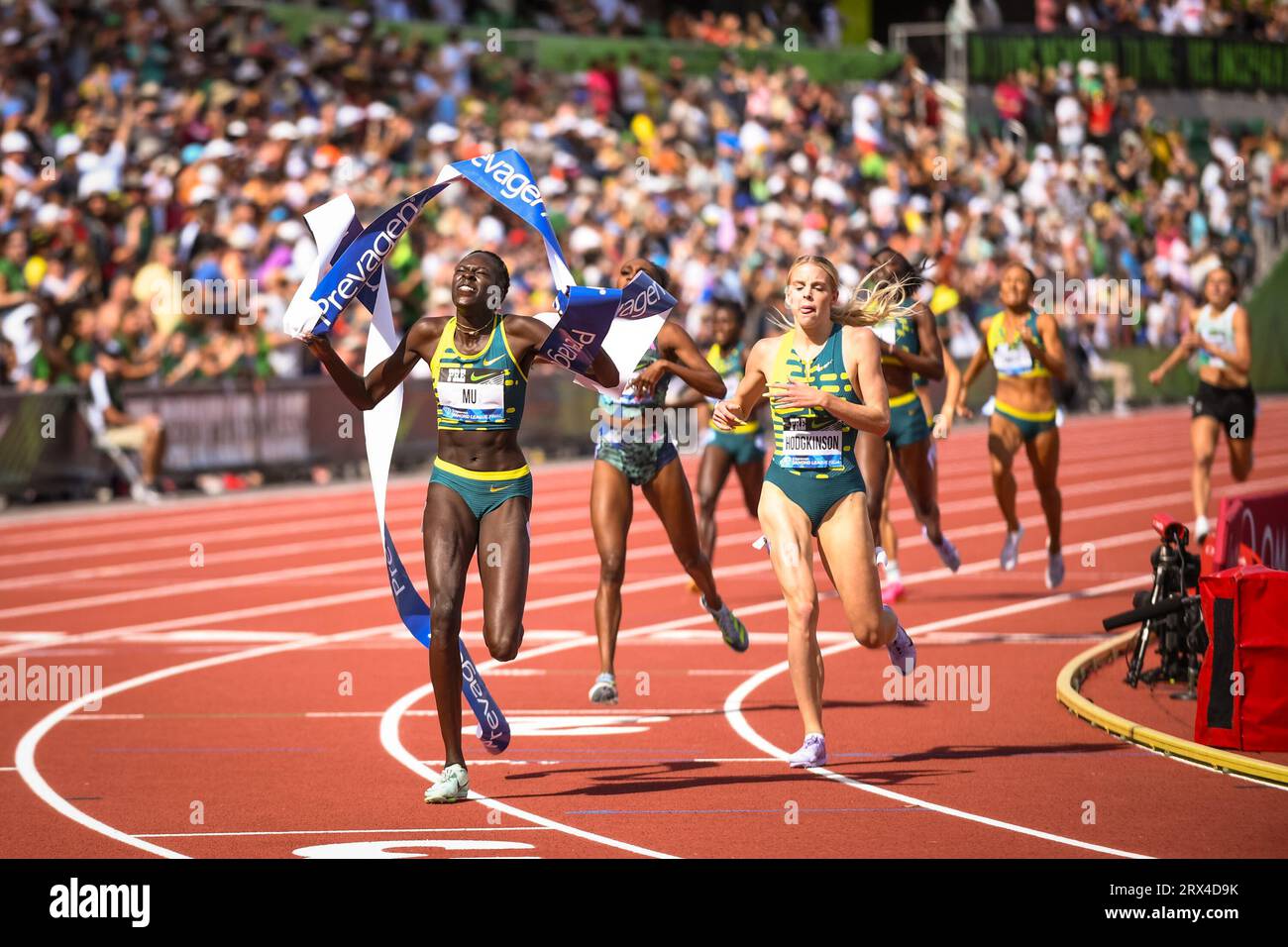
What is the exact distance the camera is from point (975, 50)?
1603 inches

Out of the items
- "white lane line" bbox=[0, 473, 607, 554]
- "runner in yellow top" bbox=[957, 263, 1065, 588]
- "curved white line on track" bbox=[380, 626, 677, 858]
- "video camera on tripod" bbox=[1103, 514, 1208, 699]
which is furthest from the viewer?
"white lane line" bbox=[0, 473, 607, 554]

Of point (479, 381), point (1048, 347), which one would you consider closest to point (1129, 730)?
point (479, 381)

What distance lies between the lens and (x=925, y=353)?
45.4 feet

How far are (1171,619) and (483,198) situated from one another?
17637 millimetres

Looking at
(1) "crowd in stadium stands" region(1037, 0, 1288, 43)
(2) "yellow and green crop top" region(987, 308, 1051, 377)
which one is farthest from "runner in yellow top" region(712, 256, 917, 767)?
(1) "crowd in stadium stands" region(1037, 0, 1288, 43)

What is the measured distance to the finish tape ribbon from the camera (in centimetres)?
912

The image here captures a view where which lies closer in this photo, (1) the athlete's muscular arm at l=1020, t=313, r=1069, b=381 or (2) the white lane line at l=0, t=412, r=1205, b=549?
(1) the athlete's muscular arm at l=1020, t=313, r=1069, b=381

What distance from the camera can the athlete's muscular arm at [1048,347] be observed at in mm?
14758

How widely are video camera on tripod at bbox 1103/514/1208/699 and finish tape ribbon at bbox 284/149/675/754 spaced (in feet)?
10.5

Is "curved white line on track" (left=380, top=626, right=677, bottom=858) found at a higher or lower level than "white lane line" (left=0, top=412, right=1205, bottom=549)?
lower

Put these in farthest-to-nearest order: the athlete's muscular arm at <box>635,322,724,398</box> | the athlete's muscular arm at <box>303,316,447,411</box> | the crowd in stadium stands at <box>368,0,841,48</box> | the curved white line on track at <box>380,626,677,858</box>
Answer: the crowd in stadium stands at <box>368,0,841,48</box>, the athlete's muscular arm at <box>635,322,724,398</box>, the athlete's muscular arm at <box>303,316,447,411</box>, the curved white line on track at <box>380,626,677,858</box>

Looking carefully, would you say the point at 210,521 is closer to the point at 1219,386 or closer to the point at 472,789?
the point at 1219,386

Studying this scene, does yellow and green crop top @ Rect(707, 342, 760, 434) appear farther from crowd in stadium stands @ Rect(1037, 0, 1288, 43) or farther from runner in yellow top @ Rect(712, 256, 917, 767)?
crowd in stadium stands @ Rect(1037, 0, 1288, 43)
